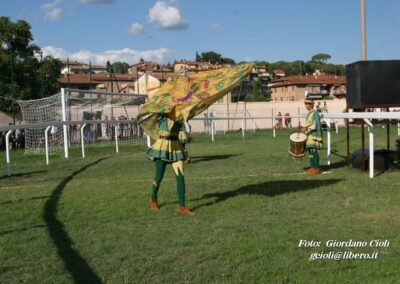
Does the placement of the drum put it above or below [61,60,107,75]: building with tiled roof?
below

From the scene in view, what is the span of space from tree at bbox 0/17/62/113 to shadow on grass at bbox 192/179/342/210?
83.7ft

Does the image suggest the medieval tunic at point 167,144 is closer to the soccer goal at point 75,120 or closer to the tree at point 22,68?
the soccer goal at point 75,120

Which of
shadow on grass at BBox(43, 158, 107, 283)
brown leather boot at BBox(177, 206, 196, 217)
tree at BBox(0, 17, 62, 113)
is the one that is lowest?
shadow on grass at BBox(43, 158, 107, 283)

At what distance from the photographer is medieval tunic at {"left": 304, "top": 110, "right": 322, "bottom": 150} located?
12.7m

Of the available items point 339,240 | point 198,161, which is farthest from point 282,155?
point 339,240

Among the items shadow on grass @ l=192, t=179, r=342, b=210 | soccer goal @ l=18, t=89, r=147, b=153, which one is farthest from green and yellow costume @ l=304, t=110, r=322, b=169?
soccer goal @ l=18, t=89, r=147, b=153

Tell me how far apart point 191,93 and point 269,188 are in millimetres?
3063

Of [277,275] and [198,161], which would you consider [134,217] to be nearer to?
[277,275]

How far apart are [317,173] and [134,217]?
18.6ft

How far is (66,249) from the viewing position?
6.16 meters

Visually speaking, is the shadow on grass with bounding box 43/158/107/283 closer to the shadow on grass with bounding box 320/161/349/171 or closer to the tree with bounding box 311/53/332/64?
the shadow on grass with bounding box 320/161/349/171

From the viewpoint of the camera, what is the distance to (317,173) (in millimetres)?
12250

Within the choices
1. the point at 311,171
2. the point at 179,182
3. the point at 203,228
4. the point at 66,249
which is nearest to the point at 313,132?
the point at 311,171

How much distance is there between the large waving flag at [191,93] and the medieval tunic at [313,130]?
4.66 meters
